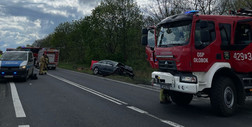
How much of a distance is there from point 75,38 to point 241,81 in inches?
2168

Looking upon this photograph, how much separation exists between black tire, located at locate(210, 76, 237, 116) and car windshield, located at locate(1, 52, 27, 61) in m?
12.0

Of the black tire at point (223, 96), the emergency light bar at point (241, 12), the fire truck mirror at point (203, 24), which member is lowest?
the black tire at point (223, 96)

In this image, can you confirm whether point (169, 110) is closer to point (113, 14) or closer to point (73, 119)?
point (73, 119)

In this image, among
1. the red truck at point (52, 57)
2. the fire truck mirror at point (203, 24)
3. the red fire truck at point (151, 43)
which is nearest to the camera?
the fire truck mirror at point (203, 24)

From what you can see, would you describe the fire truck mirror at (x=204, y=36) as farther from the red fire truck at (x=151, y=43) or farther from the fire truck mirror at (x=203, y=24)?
the red fire truck at (x=151, y=43)

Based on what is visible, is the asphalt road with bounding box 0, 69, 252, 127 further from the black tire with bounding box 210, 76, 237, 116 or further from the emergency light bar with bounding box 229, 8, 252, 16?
the emergency light bar with bounding box 229, 8, 252, 16

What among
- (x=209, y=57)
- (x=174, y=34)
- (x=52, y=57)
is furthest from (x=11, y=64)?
(x=52, y=57)

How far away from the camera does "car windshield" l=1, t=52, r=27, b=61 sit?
1441cm

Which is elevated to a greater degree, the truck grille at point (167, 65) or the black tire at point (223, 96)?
the truck grille at point (167, 65)

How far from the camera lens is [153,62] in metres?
7.99

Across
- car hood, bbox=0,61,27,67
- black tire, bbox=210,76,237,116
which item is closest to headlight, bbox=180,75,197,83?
black tire, bbox=210,76,237,116

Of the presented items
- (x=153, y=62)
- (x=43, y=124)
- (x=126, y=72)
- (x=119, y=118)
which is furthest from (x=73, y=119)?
(x=126, y=72)

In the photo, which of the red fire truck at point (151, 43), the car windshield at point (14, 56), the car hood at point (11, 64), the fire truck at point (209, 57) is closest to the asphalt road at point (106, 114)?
the fire truck at point (209, 57)

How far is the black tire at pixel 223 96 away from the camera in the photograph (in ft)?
20.9
